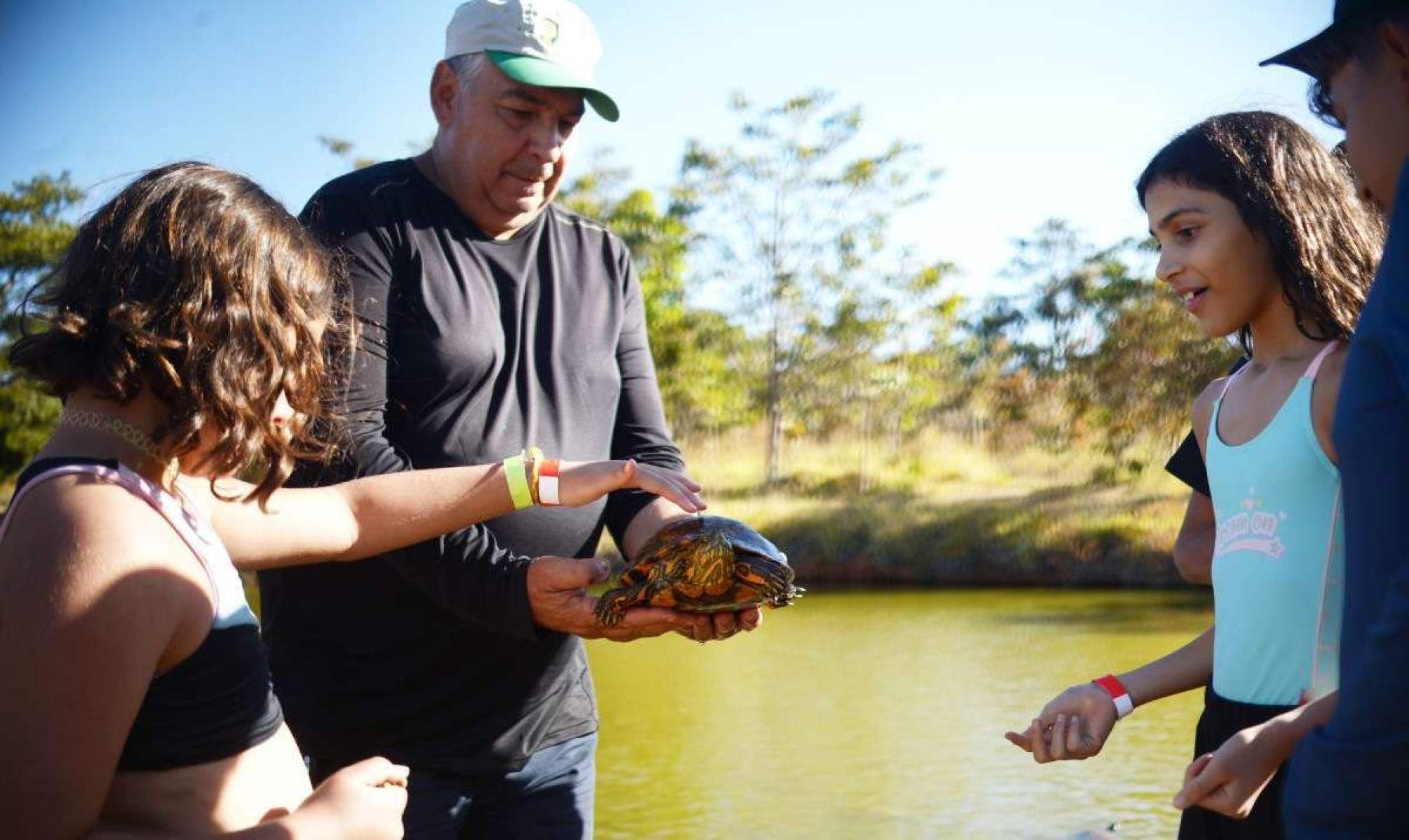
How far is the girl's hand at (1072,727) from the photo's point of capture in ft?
6.08

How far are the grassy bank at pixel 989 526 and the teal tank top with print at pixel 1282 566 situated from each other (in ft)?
32.1

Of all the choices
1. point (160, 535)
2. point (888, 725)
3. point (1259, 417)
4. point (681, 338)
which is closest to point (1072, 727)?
point (1259, 417)

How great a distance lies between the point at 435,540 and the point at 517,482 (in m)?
0.15

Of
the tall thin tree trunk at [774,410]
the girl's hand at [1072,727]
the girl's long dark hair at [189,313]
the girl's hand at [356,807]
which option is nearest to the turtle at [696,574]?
the girl's hand at [1072,727]

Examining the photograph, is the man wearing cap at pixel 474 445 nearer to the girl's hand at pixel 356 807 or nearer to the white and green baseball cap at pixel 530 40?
the white and green baseball cap at pixel 530 40

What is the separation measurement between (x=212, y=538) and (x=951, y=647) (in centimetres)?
814

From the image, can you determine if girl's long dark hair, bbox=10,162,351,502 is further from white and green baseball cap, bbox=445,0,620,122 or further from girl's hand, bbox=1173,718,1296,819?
girl's hand, bbox=1173,718,1296,819

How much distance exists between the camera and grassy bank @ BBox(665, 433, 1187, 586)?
38.2 feet

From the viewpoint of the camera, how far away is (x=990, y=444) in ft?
55.0

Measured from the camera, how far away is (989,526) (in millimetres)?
12391

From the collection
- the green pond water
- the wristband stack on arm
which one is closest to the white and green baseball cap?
the wristband stack on arm

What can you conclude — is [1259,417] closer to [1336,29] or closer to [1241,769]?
[1241,769]

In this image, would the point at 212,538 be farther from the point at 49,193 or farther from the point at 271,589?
the point at 49,193

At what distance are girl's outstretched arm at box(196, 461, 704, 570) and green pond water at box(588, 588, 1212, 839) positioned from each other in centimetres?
400
